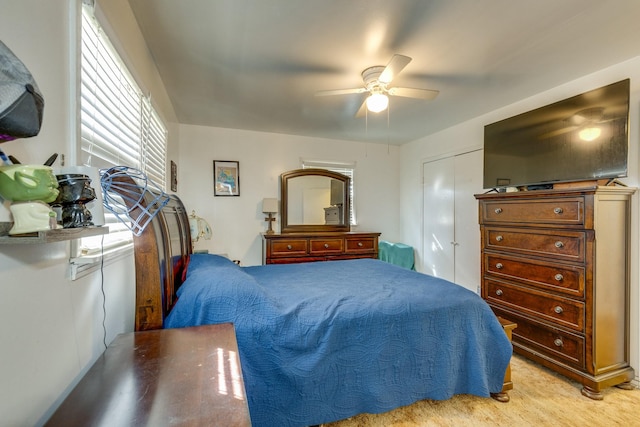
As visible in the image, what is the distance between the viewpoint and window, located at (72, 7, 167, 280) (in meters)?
1.12

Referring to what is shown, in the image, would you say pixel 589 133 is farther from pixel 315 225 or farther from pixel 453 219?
pixel 315 225

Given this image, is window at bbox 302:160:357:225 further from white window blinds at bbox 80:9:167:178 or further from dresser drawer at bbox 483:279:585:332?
white window blinds at bbox 80:9:167:178

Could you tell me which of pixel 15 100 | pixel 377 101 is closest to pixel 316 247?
pixel 377 101

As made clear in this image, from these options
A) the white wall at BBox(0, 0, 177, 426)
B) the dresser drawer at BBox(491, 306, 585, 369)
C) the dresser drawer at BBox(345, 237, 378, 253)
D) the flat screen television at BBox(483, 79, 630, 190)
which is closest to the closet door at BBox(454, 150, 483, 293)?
the flat screen television at BBox(483, 79, 630, 190)

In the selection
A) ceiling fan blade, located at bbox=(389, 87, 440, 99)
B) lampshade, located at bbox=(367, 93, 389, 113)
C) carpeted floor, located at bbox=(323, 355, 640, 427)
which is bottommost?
carpeted floor, located at bbox=(323, 355, 640, 427)

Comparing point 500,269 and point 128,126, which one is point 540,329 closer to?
point 500,269

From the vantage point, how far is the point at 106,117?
52.5 inches

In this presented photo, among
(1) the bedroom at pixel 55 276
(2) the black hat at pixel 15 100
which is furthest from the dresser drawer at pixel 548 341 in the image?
(2) the black hat at pixel 15 100

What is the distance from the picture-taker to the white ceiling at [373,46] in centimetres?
163

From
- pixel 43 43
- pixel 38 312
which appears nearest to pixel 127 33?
pixel 43 43

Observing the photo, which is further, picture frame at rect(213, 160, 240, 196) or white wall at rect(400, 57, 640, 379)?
picture frame at rect(213, 160, 240, 196)

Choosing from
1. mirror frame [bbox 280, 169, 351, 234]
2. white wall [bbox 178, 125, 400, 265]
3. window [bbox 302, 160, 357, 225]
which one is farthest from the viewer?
window [bbox 302, 160, 357, 225]

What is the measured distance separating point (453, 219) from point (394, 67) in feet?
8.30

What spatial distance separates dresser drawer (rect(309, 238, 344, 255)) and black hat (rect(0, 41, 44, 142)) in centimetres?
334
